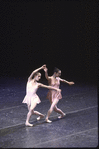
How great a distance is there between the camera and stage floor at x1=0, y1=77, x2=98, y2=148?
17.7 feet

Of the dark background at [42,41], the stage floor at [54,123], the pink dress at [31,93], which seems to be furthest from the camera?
the dark background at [42,41]

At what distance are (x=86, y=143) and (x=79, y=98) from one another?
3.28 meters

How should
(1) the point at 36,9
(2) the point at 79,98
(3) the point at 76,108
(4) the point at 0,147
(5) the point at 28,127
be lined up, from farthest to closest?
(1) the point at 36,9
(2) the point at 79,98
(3) the point at 76,108
(5) the point at 28,127
(4) the point at 0,147

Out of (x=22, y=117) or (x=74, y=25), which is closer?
(x=22, y=117)

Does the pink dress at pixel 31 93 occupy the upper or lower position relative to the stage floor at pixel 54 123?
upper

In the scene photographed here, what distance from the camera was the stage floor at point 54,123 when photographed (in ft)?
17.7

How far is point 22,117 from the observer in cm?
696

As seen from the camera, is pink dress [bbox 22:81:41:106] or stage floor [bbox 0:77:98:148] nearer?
stage floor [bbox 0:77:98:148]

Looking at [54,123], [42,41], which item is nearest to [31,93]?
Answer: [54,123]

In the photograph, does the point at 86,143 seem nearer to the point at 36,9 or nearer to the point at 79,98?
the point at 79,98

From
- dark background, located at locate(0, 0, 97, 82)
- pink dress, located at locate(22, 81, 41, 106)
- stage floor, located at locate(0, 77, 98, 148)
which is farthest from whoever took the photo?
dark background, located at locate(0, 0, 97, 82)

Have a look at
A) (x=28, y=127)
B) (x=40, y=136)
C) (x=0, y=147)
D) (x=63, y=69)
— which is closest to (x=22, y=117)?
(x=28, y=127)

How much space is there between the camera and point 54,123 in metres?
6.52

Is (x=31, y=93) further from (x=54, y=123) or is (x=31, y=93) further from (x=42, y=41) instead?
→ (x=42, y=41)
